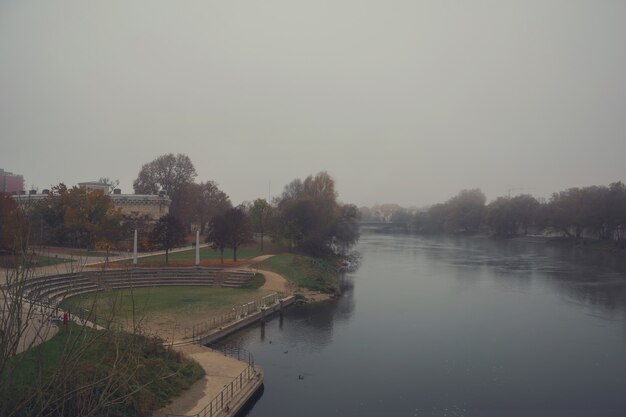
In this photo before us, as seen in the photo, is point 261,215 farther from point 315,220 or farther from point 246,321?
point 246,321

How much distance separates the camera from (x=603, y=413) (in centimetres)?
1880

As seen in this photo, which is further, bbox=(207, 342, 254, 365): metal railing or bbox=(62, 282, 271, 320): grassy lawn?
bbox=(62, 282, 271, 320): grassy lawn

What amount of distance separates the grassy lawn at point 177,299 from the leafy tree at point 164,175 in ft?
148

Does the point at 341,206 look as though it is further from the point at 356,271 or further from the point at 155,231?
the point at 155,231

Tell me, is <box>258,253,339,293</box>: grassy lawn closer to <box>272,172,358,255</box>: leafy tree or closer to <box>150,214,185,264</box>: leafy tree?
<box>272,172,358,255</box>: leafy tree

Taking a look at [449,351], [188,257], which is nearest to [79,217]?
[188,257]

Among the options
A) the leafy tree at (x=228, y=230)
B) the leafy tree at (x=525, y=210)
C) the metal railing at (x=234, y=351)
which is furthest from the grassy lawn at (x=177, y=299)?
the leafy tree at (x=525, y=210)

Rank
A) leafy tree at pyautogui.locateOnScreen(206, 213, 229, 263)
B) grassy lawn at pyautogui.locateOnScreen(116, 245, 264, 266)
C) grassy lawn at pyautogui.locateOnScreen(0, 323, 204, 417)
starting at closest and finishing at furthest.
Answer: grassy lawn at pyautogui.locateOnScreen(0, 323, 204, 417)
grassy lawn at pyautogui.locateOnScreen(116, 245, 264, 266)
leafy tree at pyautogui.locateOnScreen(206, 213, 229, 263)

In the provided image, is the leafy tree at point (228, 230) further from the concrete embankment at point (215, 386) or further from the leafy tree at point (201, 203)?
the leafy tree at point (201, 203)

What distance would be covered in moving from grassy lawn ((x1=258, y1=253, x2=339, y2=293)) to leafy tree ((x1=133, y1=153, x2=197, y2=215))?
3283 cm

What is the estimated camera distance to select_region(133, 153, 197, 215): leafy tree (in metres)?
81.9

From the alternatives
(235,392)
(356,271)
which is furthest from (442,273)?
(235,392)

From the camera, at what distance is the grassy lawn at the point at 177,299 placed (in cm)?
2835

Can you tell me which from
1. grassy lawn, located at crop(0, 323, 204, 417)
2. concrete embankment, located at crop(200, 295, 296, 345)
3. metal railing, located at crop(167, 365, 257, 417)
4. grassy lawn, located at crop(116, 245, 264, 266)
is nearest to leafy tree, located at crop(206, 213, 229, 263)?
grassy lawn, located at crop(116, 245, 264, 266)
